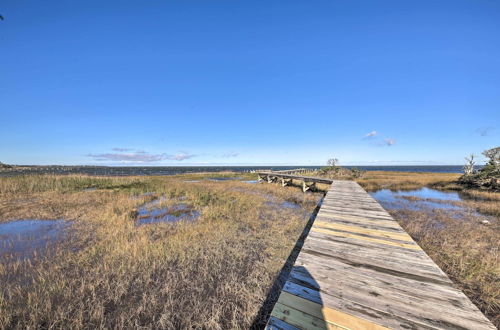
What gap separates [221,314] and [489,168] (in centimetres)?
2369

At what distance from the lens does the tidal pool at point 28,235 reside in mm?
4989

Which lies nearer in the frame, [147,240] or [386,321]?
[386,321]

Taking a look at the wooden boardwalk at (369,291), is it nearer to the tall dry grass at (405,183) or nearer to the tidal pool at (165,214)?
the tidal pool at (165,214)

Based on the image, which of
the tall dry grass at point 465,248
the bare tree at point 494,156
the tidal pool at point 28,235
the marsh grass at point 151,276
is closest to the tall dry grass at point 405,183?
the bare tree at point 494,156

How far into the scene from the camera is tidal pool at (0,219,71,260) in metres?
4.99

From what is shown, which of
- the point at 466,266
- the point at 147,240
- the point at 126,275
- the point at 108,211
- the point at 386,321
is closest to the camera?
the point at 386,321

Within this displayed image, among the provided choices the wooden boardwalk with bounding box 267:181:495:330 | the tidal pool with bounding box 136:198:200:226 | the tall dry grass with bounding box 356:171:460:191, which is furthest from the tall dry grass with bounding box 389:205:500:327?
the tall dry grass with bounding box 356:171:460:191

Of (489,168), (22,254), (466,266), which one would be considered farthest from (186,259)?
(489,168)

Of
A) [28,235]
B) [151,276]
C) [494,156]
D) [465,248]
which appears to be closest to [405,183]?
[494,156]

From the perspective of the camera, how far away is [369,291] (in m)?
2.20

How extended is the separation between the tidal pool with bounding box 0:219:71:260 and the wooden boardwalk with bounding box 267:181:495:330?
7.04 metres

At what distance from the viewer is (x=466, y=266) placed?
13.3ft

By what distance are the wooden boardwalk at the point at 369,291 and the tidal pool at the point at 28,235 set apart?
704 centimetres

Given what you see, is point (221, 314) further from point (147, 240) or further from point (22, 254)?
point (22, 254)
